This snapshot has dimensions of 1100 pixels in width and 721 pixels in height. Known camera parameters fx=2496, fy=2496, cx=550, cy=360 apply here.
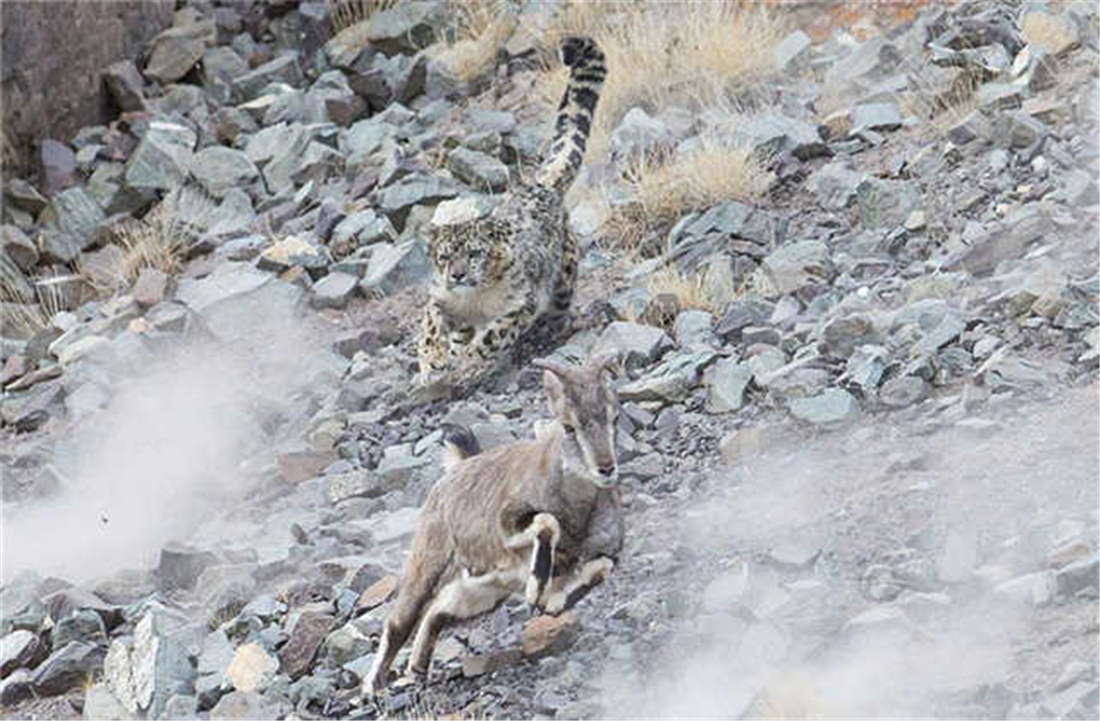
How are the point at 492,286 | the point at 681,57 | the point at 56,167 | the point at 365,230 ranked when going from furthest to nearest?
the point at 56,167 → the point at 681,57 → the point at 365,230 → the point at 492,286

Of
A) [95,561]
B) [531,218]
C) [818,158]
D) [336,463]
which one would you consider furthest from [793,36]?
[95,561]

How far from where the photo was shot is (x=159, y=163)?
607 inches

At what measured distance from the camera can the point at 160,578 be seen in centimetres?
1045

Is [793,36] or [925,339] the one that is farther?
[793,36]

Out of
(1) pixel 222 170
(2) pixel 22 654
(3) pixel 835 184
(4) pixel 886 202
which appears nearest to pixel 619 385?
(4) pixel 886 202

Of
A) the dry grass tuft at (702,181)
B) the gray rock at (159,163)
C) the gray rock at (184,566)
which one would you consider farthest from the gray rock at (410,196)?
the gray rock at (184,566)

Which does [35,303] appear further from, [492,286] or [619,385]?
[619,385]

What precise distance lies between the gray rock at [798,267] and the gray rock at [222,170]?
453 centimetres

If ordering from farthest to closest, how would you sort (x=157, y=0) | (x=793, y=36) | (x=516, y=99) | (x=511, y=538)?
1. (x=157, y=0)
2. (x=516, y=99)
3. (x=793, y=36)
4. (x=511, y=538)

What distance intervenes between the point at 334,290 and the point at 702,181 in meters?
2.13

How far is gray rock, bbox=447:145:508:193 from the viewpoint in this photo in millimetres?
14086

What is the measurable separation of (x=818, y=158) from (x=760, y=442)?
340 cm

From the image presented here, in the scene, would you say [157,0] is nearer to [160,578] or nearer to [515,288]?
[515,288]

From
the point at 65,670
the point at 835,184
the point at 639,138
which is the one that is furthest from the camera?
the point at 639,138
